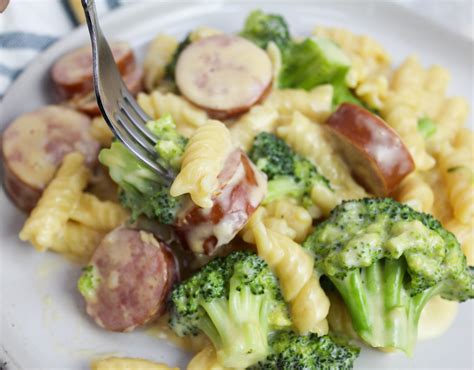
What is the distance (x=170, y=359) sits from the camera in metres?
2.39

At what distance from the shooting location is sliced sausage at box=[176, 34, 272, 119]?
9.13ft

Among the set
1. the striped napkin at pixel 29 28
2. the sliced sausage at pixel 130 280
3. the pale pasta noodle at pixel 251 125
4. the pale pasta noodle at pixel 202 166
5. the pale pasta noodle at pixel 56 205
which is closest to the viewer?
the pale pasta noodle at pixel 202 166

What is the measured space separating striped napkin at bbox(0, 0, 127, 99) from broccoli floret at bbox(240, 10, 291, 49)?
0.98 metres

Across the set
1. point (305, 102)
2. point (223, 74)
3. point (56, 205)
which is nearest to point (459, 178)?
point (305, 102)

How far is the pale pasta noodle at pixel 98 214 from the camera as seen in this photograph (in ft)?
8.64

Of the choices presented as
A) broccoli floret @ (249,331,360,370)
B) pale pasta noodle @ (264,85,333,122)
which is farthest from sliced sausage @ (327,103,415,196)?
broccoli floret @ (249,331,360,370)

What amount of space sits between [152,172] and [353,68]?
1.24 metres

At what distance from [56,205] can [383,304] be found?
133 centimetres

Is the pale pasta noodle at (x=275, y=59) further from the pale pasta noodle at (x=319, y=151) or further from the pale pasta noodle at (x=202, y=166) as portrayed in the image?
the pale pasta noodle at (x=202, y=166)

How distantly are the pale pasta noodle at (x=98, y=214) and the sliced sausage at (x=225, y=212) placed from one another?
0.37 metres

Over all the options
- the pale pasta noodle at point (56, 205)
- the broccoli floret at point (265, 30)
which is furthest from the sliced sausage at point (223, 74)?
the pale pasta noodle at point (56, 205)

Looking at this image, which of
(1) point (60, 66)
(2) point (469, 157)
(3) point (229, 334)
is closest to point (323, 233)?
(3) point (229, 334)

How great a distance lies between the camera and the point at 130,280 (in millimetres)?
2387

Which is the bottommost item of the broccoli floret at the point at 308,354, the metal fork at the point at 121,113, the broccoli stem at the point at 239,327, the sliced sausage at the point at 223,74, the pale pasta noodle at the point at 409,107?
the broccoli floret at the point at 308,354
